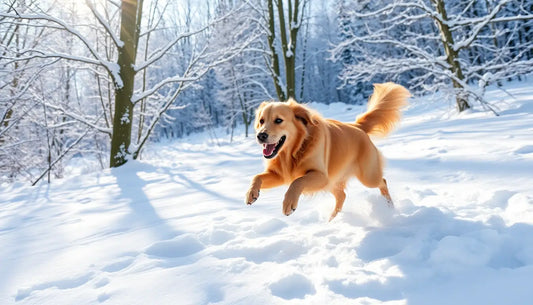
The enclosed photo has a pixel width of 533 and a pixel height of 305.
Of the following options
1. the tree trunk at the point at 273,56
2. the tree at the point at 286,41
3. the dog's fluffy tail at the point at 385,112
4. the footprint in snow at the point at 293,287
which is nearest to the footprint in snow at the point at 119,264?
the footprint in snow at the point at 293,287

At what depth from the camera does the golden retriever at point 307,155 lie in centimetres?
242

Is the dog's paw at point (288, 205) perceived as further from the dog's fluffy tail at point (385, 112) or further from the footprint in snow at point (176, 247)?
the dog's fluffy tail at point (385, 112)

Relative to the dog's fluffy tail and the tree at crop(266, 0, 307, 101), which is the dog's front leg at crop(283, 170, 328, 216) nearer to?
the dog's fluffy tail

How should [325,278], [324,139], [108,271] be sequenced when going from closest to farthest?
1. [325,278]
2. [108,271]
3. [324,139]

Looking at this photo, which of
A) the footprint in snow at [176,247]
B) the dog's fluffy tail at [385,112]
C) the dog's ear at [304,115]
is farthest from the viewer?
the dog's fluffy tail at [385,112]

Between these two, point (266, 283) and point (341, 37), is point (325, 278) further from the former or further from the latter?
point (341, 37)

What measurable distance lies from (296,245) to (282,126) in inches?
35.4

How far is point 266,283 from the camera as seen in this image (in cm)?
162

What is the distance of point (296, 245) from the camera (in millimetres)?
2078

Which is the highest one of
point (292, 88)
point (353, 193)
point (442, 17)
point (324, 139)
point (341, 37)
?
point (341, 37)

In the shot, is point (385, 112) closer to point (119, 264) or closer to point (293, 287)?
point (293, 287)

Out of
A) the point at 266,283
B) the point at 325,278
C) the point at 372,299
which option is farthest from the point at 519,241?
the point at 266,283

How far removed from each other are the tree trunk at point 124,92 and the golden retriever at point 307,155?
4.41 metres

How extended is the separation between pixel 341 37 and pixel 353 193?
34219mm
